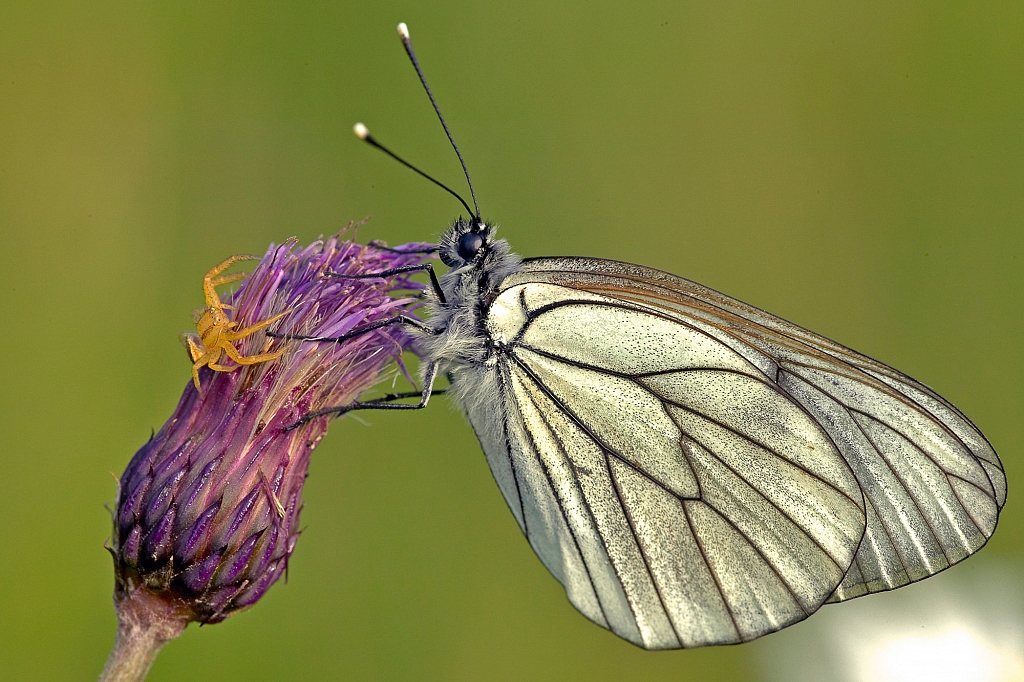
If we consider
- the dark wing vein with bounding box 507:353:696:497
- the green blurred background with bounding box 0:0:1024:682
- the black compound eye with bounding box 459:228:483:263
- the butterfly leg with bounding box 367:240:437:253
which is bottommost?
the dark wing vein with bounding box 507:353:696:497

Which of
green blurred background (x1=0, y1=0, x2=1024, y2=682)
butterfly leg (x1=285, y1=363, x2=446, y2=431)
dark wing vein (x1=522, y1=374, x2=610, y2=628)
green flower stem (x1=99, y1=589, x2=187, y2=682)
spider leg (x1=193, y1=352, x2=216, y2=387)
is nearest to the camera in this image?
green flower stem (x1=99, y1=589, x2=187, y2=682)

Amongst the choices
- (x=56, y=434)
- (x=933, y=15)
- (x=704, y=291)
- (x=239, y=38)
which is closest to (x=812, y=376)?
(x=704, y=291)

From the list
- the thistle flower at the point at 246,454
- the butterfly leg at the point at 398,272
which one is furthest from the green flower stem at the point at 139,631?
the butterfly leg at the point at 398,272

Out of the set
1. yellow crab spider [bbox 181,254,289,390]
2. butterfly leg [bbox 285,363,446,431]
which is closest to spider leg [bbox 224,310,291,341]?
yellow crab spider [bbox 181,254,289,390]

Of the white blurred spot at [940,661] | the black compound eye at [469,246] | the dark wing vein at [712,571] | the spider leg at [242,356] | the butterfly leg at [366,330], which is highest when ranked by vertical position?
the black compound eye at [469,246]

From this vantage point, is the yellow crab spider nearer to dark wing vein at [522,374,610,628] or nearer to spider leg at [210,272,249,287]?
spider leg at [210,272,249,287]

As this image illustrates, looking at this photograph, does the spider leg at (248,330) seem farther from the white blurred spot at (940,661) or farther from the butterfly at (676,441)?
the white blurred spot at (940,661)

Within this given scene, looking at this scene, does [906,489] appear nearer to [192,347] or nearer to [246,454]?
[246,454]
